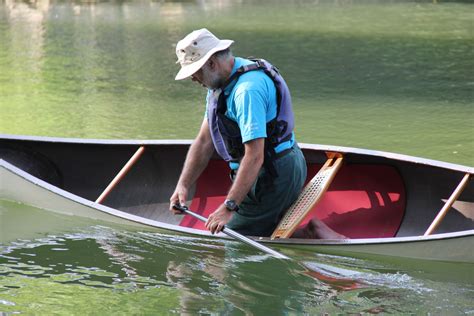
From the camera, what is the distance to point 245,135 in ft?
17.4

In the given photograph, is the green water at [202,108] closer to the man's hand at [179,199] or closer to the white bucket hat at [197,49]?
the man's hand at [179,199]

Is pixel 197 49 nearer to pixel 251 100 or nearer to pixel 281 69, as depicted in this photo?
pixel 251 100

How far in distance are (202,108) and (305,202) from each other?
19.9 ft

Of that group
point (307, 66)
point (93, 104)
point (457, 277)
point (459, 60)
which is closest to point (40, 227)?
point (457, 277)

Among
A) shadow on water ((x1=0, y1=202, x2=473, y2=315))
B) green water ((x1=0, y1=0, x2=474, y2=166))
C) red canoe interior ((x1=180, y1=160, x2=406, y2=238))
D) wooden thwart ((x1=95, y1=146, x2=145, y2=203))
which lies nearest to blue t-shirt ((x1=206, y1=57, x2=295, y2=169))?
shadow on water ((x1=0, y1=202, x2=473, y2=315))

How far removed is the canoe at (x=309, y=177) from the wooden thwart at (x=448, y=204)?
1 cm

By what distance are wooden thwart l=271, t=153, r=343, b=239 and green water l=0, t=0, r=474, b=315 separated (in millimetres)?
284

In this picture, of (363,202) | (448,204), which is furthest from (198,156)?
(448,204)

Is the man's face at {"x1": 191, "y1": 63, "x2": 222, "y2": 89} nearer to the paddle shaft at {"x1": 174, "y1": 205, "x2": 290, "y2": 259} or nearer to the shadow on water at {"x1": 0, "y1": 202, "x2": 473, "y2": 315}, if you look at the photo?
the paddle shaft at {"x1": 174, "y1": 205, "x2": 290, "y2": 259}

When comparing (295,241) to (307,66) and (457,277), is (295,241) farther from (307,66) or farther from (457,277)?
(307,66)

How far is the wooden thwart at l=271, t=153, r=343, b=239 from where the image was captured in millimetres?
6055

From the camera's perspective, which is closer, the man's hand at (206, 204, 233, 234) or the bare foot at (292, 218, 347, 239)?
the man's hand at (206, 204, 233, 234)

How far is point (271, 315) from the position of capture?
5551mm

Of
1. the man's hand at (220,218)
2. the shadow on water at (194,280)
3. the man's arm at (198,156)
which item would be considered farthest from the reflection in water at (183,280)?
the man's arm at (198,156)
